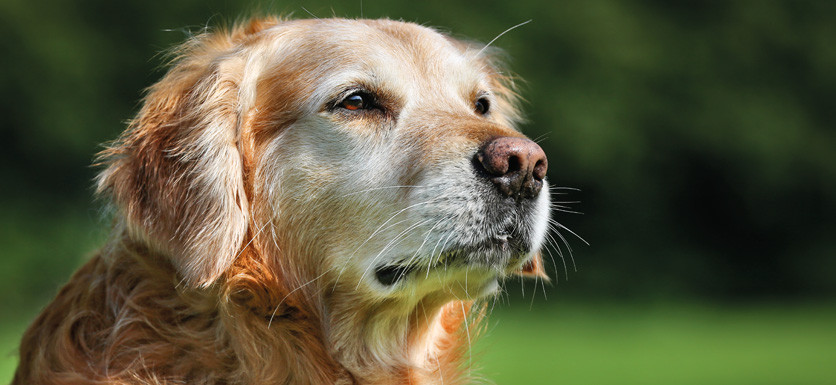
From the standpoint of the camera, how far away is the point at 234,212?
3.32 m

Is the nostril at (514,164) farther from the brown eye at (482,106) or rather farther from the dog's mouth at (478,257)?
the brown eye at (482,106)

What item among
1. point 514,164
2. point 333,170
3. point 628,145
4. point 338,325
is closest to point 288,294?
point 338,325

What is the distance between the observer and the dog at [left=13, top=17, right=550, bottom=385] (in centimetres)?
323

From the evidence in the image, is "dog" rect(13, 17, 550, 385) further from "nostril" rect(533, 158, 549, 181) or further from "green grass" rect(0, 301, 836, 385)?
"green grass" rect(0, 301, 836, 385)

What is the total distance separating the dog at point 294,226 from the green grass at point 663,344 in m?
4.24

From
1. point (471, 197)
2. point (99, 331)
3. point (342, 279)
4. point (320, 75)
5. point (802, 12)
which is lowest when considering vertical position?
point (99, 331)

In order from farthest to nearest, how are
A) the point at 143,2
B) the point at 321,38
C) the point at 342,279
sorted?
1. the point at 143,2
2. the point at 321,38
3. the point at 342,279

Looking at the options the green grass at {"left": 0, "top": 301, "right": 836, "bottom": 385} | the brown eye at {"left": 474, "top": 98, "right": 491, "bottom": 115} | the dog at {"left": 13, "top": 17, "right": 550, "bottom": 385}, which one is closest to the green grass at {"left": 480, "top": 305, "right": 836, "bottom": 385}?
the green grass at {"left": 0, "top": 301, "right": 836, "bottom": 385}

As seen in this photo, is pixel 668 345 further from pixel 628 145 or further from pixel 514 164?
pixel 514 164

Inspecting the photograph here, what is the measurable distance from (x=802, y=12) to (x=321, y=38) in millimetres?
14801

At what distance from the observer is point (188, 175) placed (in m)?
3.33

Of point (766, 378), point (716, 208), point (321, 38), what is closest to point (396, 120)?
point (321, 38)

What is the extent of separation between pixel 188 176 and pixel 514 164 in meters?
1.21

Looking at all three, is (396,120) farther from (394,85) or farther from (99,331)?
(99,331)
